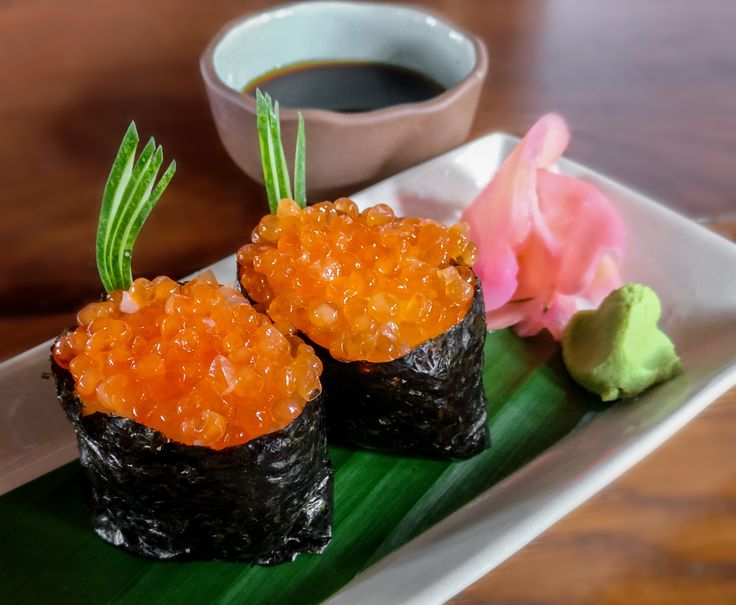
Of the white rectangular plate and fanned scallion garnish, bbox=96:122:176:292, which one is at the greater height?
fanned scallion garnish, bbox=96:122:176:292

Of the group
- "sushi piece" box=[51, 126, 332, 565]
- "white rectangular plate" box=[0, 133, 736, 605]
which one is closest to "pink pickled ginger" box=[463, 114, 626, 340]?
"white rectangular plate" box=[0, 133, 736, 605]

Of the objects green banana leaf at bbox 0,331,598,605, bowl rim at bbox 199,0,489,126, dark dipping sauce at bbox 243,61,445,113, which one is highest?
bowl rim at bbox 199,0,489,126

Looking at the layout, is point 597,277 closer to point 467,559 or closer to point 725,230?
point 725,230

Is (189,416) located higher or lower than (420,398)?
higher

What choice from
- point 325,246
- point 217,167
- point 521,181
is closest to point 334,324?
point 325,246

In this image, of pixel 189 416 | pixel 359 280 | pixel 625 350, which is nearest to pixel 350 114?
pixel 359 280

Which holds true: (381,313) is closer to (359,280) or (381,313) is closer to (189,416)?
(359,280)

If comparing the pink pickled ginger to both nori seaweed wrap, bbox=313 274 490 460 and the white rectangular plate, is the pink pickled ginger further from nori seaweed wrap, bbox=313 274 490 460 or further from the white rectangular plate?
nori seaweed wrap, bbox=313 274 490 460

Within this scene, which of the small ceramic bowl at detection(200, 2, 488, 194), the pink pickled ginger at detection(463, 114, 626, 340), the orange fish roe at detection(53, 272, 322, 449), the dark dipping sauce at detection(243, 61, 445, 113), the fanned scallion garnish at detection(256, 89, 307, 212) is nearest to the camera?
the orange fish roe at detection(53, 272, 322, 449)
